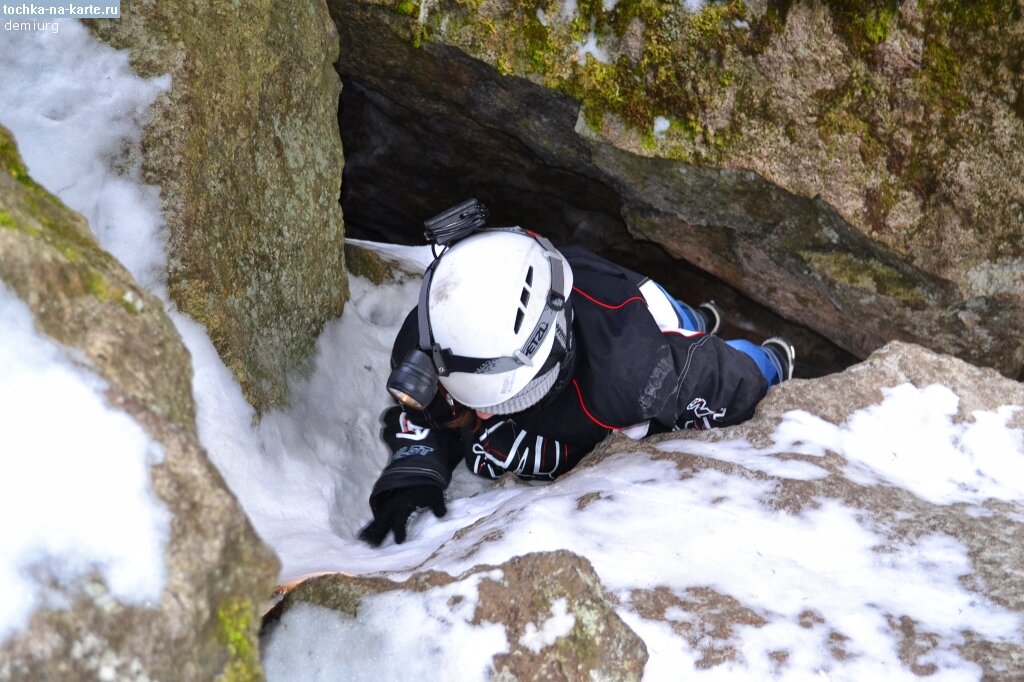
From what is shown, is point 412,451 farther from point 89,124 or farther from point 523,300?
point 89,124

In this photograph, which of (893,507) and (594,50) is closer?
(893,507)

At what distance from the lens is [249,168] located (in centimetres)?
402

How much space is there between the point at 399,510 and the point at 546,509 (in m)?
0.91

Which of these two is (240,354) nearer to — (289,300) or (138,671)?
(289,300)

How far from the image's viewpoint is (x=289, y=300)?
4.35 metres

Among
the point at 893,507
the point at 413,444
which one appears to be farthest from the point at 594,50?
the point at 893,507

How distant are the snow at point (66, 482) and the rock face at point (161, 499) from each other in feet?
0.08

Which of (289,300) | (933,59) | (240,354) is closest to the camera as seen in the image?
(240,354)

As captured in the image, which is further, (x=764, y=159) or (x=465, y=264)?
(x=764, y=159)

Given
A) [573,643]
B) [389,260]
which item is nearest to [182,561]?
[573,643]

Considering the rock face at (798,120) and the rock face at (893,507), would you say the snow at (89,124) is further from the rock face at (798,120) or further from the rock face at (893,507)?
the rock face at (893,507)

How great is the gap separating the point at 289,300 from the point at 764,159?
275 cm

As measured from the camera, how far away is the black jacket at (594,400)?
4.38m

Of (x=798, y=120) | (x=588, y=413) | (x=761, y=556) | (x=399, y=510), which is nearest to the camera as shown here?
(x=761, y=556)
